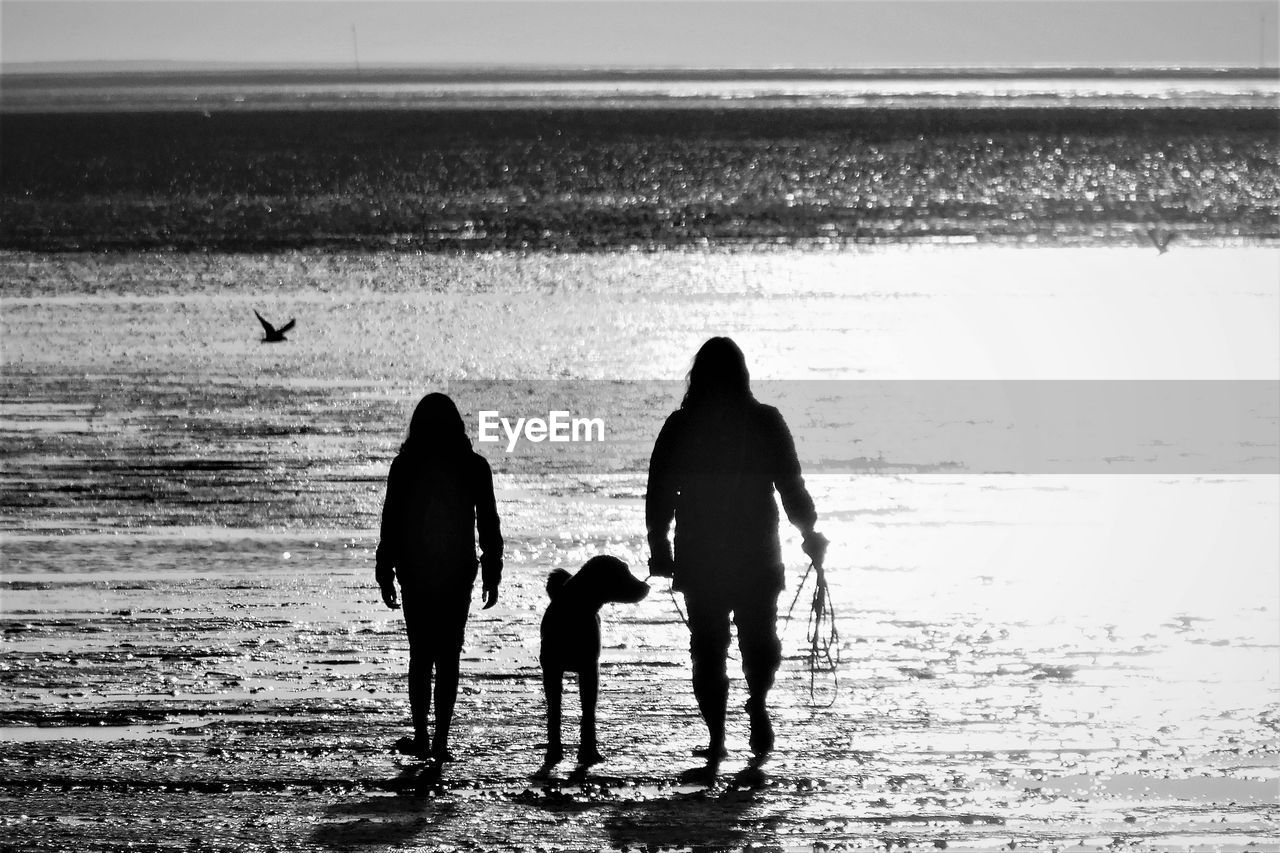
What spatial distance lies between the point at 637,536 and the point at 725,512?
12.9ft

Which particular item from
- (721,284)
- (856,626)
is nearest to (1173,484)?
(856,626)

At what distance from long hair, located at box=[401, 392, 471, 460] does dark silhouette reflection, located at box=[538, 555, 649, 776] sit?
2.10 ft

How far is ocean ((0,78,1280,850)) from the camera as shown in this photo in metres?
6.74

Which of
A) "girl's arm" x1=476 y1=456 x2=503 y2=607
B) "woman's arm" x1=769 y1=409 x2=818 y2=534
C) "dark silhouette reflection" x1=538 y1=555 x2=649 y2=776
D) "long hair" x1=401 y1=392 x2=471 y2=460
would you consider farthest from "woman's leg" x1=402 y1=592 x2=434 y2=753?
"woman's arm" x1=769 y1=409 x2=818 y2=534

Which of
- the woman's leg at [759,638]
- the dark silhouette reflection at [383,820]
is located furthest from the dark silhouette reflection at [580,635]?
the dark silhouette reflection at [383,820]

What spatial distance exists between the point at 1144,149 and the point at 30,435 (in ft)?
163

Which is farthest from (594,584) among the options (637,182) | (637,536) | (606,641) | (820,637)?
(637,182)

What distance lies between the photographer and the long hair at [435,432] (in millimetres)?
7535

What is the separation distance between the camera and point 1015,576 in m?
10.4

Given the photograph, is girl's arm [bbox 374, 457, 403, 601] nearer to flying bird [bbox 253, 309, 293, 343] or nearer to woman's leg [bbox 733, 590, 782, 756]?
woman's leg [bbox 733, 590, 782, 756]

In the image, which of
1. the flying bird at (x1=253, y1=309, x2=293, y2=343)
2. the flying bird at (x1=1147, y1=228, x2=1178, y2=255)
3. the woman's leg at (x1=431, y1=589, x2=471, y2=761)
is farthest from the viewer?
the flying bird at (x1=1147, y1=228, x2=1178, y2=255)

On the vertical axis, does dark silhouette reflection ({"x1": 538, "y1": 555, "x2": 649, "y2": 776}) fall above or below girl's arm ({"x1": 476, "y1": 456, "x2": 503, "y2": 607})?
below

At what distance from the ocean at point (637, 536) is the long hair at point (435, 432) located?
1.07 m

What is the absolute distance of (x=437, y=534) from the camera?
295 inches
